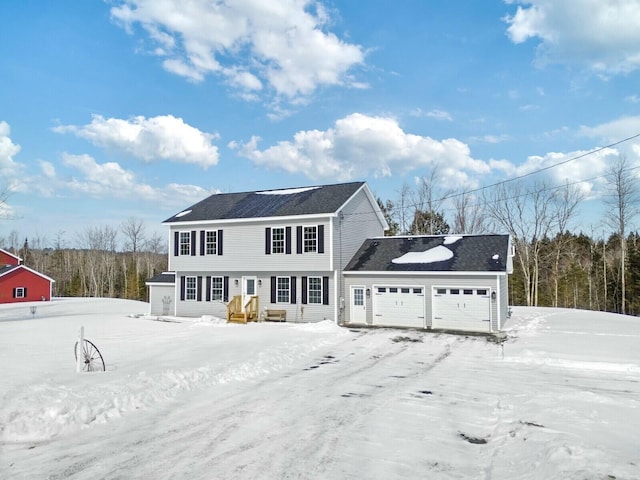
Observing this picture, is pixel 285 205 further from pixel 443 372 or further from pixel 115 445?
pixel 115 445

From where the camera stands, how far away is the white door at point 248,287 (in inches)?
853

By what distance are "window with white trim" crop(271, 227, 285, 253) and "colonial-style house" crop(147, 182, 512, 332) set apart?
0.05 metres

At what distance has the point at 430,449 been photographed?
5.85 meters

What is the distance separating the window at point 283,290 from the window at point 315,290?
43.7 inches

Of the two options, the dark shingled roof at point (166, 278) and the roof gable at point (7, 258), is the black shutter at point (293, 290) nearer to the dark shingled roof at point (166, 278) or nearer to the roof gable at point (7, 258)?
the dark shingled roof at point (166, 278)

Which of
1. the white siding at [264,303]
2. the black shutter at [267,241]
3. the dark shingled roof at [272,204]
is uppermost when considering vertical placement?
the dark shingled roof at [272,204]

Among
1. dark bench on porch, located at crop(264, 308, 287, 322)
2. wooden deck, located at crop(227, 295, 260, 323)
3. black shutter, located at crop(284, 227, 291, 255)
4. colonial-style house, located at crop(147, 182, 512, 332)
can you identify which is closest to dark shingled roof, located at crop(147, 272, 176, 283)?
colonial-style house, located at crop(147, 182, 512, 332)

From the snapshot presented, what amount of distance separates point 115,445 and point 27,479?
3.87 feet

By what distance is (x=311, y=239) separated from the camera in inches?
801

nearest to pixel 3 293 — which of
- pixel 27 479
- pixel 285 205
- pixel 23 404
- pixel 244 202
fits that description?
pixel 244 202

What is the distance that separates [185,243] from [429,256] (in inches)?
536

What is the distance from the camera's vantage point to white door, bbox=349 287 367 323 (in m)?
20.0

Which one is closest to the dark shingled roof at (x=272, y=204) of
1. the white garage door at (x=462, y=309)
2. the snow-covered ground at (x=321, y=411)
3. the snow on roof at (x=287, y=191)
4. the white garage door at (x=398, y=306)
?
the snow on roof at (x=287, y=191)

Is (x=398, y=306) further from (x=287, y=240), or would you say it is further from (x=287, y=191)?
(x=287, y=191)
